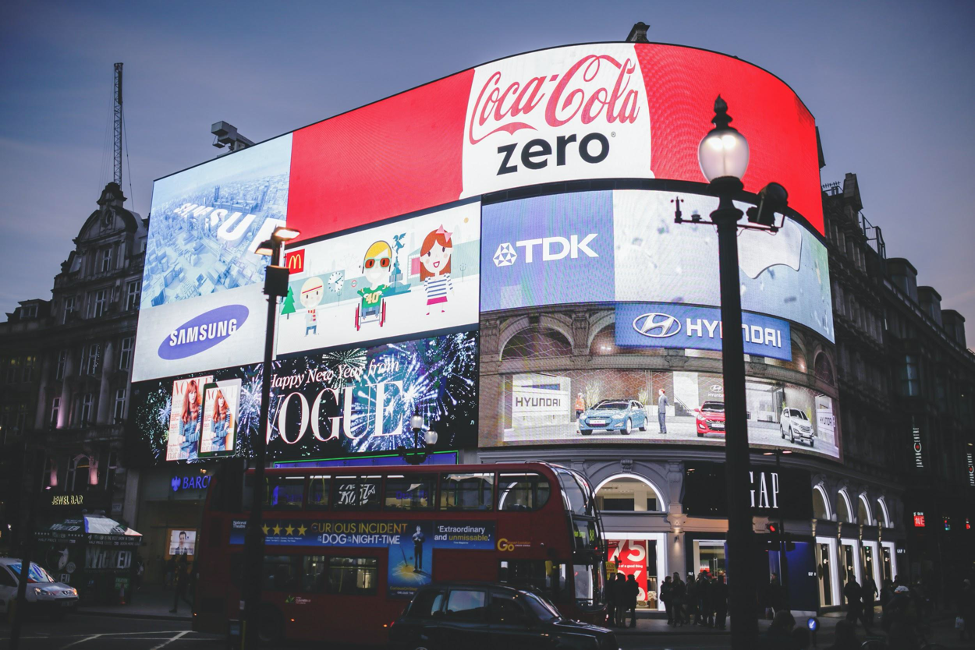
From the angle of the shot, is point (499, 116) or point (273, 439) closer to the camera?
point (499, 116)

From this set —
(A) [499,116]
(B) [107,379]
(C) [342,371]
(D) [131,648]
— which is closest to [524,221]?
(A) [499,116]

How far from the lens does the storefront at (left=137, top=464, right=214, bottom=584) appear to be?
45.4 metres

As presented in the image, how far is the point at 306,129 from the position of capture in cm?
4625

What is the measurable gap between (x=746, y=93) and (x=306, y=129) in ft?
77.9

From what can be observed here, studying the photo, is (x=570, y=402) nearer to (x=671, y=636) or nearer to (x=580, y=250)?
(x=580, y=250)

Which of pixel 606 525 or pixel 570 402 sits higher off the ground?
pixel 570 402

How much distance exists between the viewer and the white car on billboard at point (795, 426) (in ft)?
116

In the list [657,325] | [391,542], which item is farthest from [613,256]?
[391,542]

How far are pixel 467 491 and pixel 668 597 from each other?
44.6 ft

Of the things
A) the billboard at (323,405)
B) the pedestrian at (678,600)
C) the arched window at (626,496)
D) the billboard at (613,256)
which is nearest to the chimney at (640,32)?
the billboard at (613,256)

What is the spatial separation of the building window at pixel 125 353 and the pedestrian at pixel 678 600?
3706cm

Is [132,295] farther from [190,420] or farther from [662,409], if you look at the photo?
[662,409]

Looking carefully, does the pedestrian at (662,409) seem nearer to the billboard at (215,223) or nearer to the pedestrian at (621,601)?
the pedestrian at (621,601)

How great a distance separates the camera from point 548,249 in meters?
35.3
